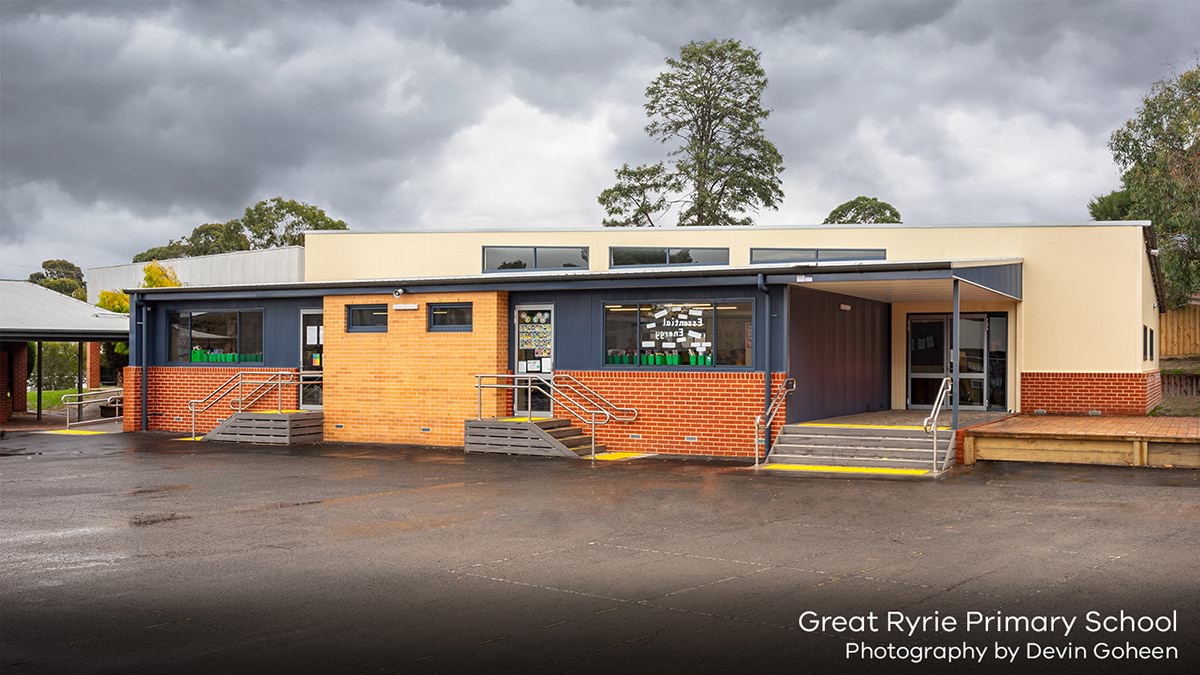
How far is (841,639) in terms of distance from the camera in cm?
639

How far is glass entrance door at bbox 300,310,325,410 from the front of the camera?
21641 millimetres

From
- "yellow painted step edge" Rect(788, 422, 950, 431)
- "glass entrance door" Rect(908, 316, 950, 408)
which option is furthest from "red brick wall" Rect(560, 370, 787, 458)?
"glass entrance door" Rect(908, 316, 950, 408)

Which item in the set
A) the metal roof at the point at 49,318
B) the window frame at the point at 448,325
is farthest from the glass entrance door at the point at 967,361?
the metal roof at the point at 49,318

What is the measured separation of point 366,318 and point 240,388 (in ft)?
10.4

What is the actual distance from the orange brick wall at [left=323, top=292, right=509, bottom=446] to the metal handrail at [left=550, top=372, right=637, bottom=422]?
44.0 inches

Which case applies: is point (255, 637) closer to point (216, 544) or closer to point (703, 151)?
point (216, 544)

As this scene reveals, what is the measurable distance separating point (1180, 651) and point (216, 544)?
25.3ft

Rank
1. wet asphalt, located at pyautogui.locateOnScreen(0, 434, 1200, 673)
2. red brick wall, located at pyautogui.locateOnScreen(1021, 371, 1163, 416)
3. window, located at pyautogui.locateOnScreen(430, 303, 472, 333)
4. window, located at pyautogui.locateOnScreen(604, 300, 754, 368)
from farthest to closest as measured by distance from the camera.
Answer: red brick wall, located at pyautogui.locateOnScreen(1021, 371, 1163, 416), window, located at pyautogui.locateOnScreen(430, 303, 472, 333), window, located at pyautogui.locateOnScreen(604, 300, 754, 368), wet asphalt, located at pyautogui.locateOnScreen(0, 434, 1200, 673)

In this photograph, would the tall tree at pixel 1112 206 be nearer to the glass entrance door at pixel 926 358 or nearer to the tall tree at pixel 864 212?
the tall tree at pixel 864 212

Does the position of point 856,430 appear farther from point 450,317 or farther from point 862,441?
point 450,317

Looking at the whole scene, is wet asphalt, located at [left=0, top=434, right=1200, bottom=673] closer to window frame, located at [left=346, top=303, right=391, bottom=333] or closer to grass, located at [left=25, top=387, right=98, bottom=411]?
window frame, located at [left=346, top=303, right=391, bottom=333]

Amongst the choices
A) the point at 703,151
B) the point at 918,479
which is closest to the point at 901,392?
the point at 918,479

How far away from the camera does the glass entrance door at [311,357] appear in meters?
21.6

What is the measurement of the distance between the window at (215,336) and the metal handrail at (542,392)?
601cm
